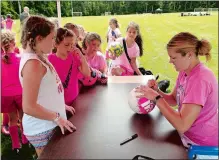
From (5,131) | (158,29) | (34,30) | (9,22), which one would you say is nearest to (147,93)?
(34,30)

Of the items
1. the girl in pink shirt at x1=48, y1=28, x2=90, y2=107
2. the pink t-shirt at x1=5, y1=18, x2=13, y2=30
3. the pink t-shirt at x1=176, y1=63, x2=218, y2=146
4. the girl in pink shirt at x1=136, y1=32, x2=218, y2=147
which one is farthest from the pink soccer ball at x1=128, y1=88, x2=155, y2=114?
the pink t-shirt at x1=5, y1=18, x2=13, y2=30

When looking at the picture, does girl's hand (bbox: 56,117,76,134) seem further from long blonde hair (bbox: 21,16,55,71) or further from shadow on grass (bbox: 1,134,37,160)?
shadow on grass (bbox: 1,134,37,160)

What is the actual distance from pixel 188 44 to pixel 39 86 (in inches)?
31.2

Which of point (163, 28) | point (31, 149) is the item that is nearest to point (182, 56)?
point (31, 149)

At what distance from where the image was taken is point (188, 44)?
4.65 feet

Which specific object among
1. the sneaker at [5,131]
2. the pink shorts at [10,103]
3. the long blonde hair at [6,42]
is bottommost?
the sneaker at [5,131]

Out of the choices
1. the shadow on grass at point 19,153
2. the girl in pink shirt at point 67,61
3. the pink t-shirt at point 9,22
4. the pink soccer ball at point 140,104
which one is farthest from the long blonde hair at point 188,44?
the pink t-shirt at point 9,22

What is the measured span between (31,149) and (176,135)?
1785 mm

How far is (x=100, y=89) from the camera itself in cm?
230

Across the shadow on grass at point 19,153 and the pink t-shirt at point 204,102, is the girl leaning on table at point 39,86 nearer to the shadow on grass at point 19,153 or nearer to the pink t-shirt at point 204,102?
the pink t-shirt at point 204,102

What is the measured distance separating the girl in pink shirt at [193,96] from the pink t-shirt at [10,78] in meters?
1.56

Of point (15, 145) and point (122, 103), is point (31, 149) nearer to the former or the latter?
point (15, 145)

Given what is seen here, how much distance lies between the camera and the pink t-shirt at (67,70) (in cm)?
193

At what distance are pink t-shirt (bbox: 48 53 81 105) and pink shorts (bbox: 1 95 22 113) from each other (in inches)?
34.8
